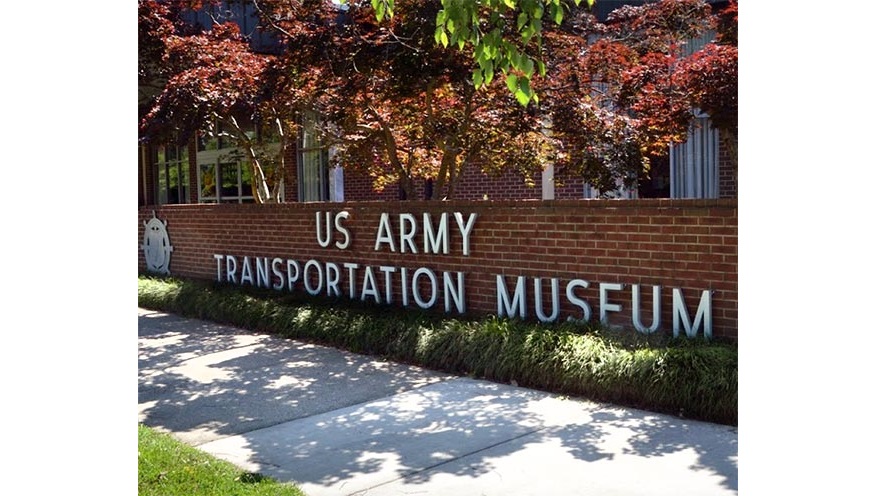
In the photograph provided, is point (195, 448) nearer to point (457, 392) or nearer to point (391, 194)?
point (457, 392)

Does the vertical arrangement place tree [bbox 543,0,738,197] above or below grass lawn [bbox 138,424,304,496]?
above

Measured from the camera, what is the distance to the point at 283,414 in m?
6.49

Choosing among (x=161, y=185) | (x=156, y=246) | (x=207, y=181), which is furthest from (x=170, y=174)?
(x=156, y=246)

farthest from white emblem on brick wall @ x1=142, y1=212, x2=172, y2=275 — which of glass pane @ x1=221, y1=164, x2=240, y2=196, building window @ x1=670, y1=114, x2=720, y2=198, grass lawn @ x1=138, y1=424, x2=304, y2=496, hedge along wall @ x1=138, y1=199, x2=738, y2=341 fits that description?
grass lawn @ x1=138, y1=424, x2=304, y2=496

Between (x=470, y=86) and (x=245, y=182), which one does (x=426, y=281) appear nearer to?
(x=470, y=86)

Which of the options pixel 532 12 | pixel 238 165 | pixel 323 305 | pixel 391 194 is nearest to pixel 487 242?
pixel 323 305

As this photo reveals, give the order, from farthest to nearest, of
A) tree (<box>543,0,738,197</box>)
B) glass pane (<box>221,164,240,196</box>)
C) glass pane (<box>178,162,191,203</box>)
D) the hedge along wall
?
glass pane (<box>178,162,191,203</box>) < glass pane (<box>221,164,240,196</box>) < tree (<box>543,0,738,197</box>) < the hedge along wall

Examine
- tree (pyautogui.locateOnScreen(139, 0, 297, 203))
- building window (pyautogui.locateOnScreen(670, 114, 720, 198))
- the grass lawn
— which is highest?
tree (pyautogui.locateOnScreen(139, 0, 297, 203))

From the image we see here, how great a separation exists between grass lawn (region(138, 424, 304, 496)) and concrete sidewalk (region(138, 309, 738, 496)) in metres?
0.15

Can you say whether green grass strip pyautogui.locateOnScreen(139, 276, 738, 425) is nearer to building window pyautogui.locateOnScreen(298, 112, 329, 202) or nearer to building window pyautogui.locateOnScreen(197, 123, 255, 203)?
building window pyautogui.locateOnScreen(298, 112, 329, 202)

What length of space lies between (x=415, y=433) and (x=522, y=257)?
10.2 ft

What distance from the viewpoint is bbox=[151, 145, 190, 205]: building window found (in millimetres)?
23500

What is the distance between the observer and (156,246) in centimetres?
1477

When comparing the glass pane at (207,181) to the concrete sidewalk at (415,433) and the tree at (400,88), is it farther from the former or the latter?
the concrete sidewalk at (415,433)
